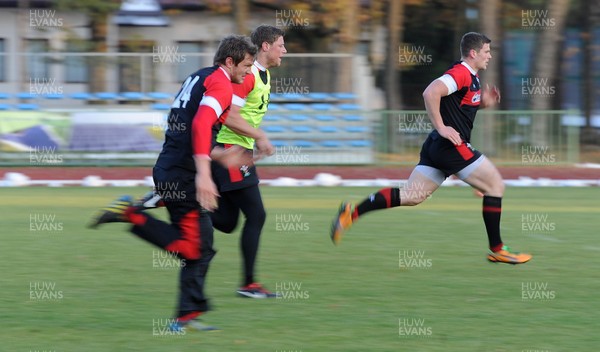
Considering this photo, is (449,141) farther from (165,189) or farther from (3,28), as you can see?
(3,28)

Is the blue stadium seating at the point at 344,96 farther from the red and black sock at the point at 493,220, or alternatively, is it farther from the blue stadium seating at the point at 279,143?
the red and black sock at the point at 493,220

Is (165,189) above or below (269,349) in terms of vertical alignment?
above

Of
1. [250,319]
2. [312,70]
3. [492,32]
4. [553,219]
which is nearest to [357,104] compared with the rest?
[312,70]

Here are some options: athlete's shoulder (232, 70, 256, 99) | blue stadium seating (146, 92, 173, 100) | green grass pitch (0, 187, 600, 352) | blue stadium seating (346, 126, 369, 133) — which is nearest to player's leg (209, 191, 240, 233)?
green grass pitch (0, 187, 600, 352)

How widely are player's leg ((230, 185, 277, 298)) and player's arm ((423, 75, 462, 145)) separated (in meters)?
1.88

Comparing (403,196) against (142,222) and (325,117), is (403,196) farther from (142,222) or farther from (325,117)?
(325,117)

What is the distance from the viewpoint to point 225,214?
861cm

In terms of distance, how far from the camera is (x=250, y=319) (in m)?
7.46

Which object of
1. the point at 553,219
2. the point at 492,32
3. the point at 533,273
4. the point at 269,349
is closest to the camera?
the point at 269,349

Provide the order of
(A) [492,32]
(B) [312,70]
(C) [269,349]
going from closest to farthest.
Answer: (C) [269,349]
(B) [312,70]
(A) [492,32]

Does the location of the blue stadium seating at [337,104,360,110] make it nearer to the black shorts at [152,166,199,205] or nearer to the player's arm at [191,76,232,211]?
the black shorts at [152,166,199,205]

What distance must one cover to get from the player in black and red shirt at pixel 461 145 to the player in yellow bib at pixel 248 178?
1582 millimetres

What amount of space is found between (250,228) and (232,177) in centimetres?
42

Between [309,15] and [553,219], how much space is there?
17.0 m
